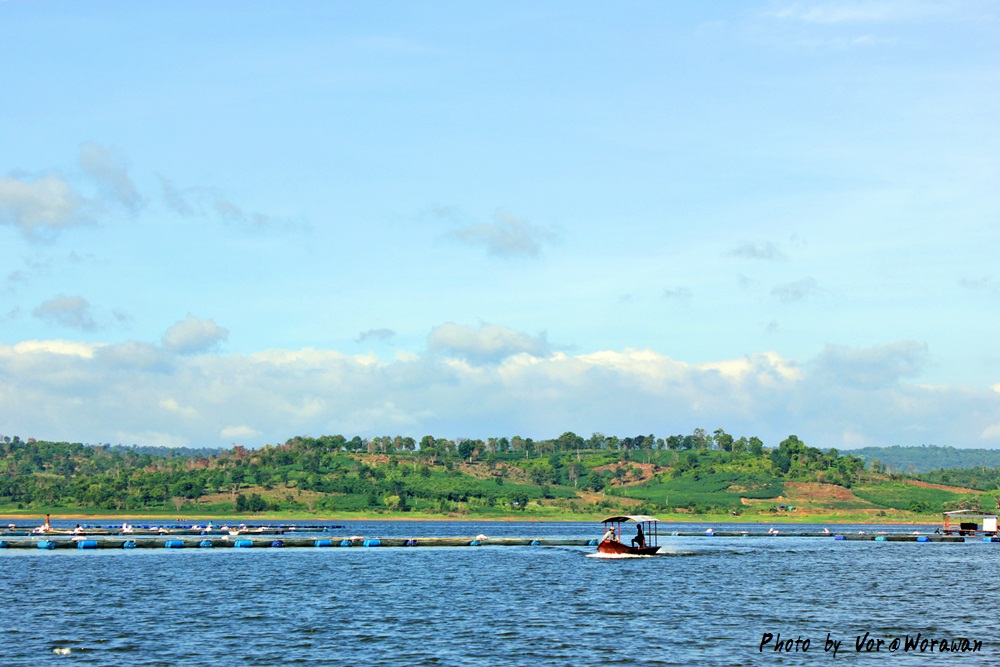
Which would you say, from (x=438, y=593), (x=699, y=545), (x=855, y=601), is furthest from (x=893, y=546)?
(x=438, y=593)

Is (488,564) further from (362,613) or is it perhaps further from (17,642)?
(17,642)

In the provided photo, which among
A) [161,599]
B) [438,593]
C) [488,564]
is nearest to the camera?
[161,599]

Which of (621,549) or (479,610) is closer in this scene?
(479,610)

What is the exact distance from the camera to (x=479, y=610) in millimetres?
80000

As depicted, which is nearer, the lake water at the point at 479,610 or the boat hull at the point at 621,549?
the lake water at the point at 479,610

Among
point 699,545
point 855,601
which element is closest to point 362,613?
point 855,601

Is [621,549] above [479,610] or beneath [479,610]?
above

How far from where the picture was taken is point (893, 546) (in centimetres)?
18900

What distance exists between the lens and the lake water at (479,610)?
58719 mm

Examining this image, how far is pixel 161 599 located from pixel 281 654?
32.1m

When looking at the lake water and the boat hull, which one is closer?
the lake water

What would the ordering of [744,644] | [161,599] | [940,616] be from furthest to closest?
[161,599], [940,616], [744,644]

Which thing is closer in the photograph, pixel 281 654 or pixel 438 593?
pixel 281 654

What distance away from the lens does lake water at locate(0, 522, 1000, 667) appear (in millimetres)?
58719
